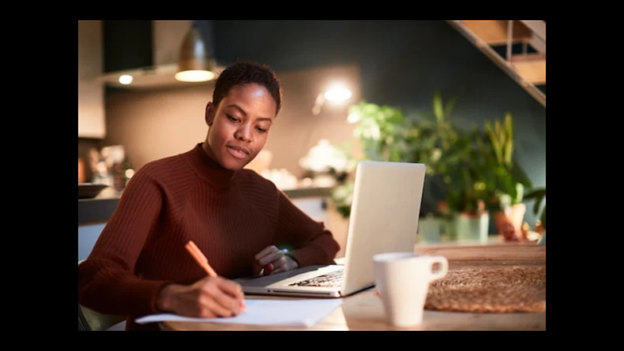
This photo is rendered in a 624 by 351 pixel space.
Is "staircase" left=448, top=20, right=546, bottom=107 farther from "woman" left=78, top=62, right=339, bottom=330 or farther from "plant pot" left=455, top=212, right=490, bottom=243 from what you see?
"woman" left=78, top=62, right=339, bottom=330

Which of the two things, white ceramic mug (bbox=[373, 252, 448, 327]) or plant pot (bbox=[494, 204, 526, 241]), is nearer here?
white ceramic mug (bbox=[373, 252, 448, 327])

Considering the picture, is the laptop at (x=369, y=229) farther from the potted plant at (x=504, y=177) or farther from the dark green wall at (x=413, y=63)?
the dark green wall at (x=413, y=63)

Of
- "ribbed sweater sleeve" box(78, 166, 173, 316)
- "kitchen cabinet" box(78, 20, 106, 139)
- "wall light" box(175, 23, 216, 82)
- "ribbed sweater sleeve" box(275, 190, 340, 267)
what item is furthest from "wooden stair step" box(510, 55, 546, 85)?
"kitchen cabinet" box(78, 20, 106, 139)

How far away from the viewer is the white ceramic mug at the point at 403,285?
825 mm

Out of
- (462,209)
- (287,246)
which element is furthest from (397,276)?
(462,209)

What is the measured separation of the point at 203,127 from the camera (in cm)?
541

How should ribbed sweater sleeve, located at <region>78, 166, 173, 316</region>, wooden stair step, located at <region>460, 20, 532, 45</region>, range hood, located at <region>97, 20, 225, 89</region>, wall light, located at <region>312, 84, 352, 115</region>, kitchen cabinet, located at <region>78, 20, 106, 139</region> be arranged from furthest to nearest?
kitchen cabinet, located at <region>78, 20, 106, 139</region>
wall light, located at <region>312, 84, 352, 115</region>
range hood, located at <region>97, 20, 225, 89</region>
wooden stair step, located at <region>460, 20, 532, 45</region>
ribbed sweater sleeve, located at <region>78, 166, 173, 316</region>

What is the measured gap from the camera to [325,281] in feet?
3.89

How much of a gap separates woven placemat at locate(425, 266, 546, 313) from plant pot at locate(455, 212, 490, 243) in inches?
124

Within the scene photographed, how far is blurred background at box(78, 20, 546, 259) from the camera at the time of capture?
4395 millimetres

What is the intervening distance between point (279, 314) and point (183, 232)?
0.46 meters

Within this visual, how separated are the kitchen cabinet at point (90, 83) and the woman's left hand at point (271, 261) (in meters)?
4.26
